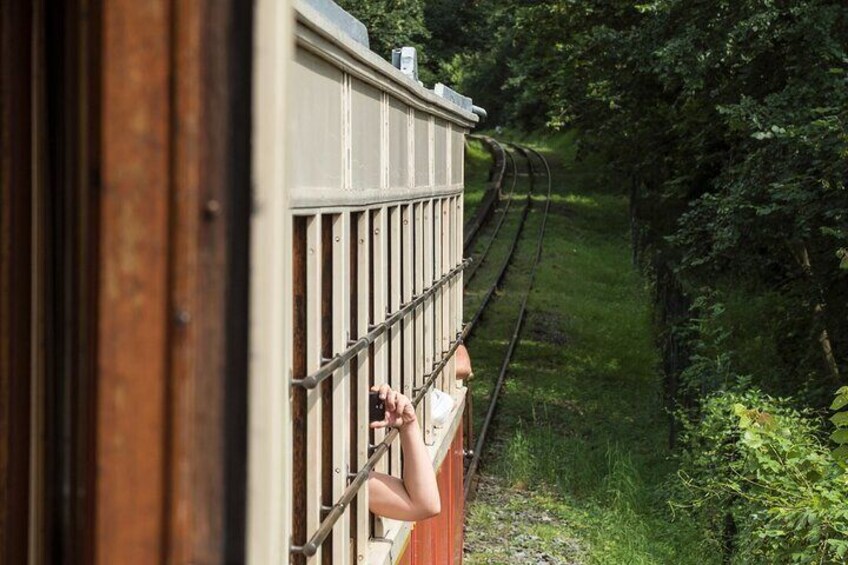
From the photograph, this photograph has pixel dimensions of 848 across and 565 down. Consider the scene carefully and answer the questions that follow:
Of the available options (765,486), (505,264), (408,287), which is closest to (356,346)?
(408,287)

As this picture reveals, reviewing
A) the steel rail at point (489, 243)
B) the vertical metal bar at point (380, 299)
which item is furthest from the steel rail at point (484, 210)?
the vertical metal bar at point (380, 299)

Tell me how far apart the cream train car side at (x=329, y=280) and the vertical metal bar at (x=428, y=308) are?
115mm

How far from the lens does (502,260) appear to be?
27.9m

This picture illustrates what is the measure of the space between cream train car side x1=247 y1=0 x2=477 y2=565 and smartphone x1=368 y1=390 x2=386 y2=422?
0.04m

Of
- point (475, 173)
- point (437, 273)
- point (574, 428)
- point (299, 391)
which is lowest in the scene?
point (574, 428)

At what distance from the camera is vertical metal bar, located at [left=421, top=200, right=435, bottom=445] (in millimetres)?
6156

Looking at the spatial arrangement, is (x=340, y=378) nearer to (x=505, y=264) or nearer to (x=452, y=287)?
(x=452, y=287)

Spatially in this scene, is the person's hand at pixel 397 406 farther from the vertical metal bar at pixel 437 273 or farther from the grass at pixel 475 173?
the grass at pixel 475 173

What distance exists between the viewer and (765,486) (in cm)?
801

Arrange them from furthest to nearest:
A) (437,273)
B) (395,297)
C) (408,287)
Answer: (437,273)
(408,287)
(395,297)

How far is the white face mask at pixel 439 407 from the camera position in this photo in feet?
21.3

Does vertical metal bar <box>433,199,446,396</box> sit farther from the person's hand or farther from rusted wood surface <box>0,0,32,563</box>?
rusted wood surface <box>0,0,32,563</box>

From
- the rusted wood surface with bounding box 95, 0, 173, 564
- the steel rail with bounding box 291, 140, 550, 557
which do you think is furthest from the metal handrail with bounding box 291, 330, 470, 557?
the rusted wood surface with bounding box 95, 0, 173, 564

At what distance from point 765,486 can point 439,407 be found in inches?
103
